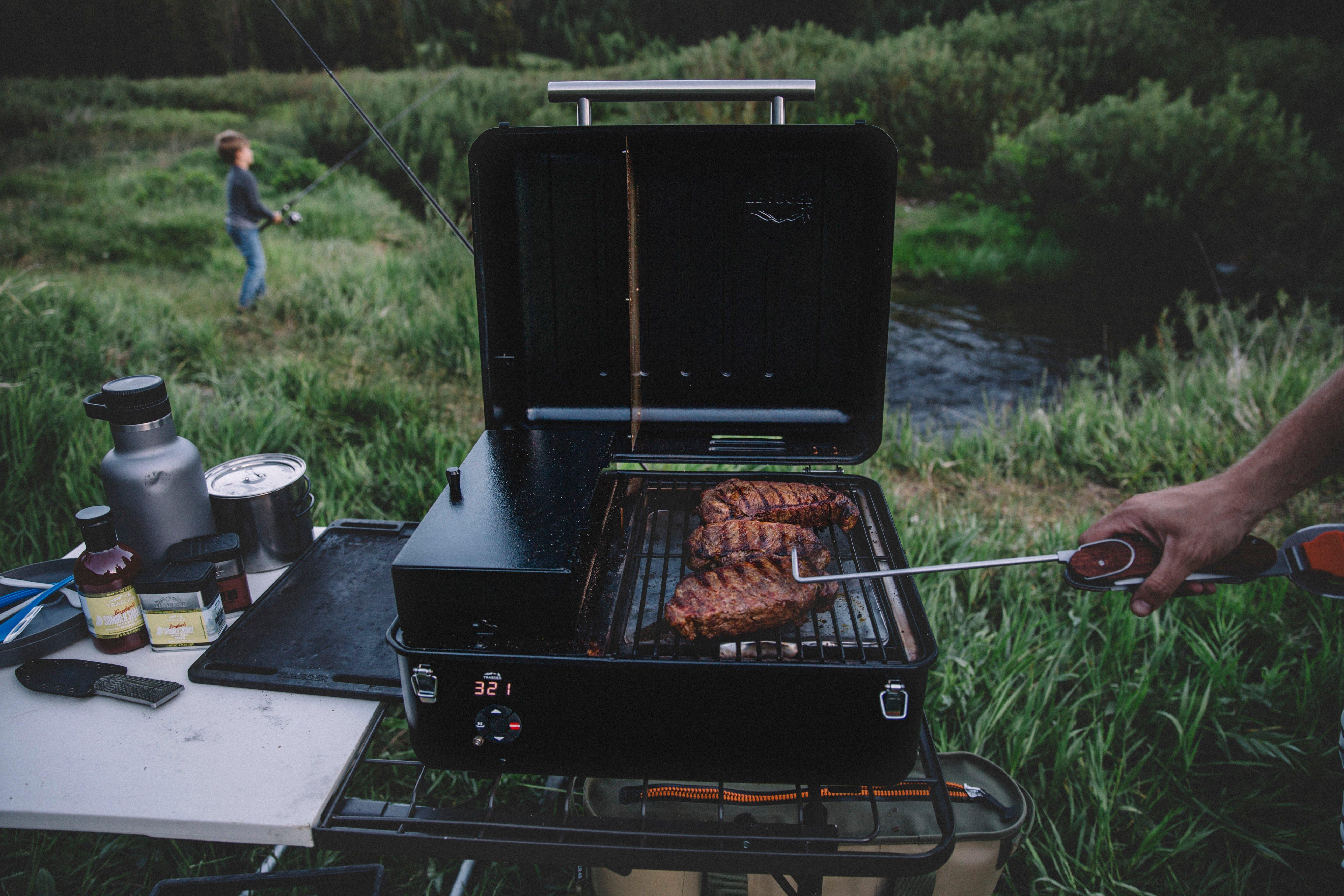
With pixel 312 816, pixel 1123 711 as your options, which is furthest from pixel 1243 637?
pixel 312 816

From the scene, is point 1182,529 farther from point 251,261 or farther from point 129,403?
point 251,261

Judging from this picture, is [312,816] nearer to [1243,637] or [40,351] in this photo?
[1243,637]

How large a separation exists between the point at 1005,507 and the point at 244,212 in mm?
7463

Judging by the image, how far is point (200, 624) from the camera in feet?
5.26

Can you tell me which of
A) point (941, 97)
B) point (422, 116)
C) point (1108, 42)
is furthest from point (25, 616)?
point (1108, 42)

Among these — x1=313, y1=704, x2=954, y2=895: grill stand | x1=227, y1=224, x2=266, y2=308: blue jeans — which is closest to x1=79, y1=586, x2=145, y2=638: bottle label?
x1=313, y1=704, x2=954, y2=895: grill stand

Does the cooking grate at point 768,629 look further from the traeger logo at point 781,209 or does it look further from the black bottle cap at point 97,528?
the black bottle cap at point 97,528

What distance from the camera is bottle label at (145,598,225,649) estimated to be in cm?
158

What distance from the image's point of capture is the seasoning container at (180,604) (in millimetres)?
1560

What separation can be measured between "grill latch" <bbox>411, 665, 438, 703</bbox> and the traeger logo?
116 centimetres

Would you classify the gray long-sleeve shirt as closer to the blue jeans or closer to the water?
the blue jeans

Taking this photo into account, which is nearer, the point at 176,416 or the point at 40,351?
the point at 176,416

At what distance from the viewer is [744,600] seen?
1330 mm

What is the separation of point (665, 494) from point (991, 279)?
933cm
